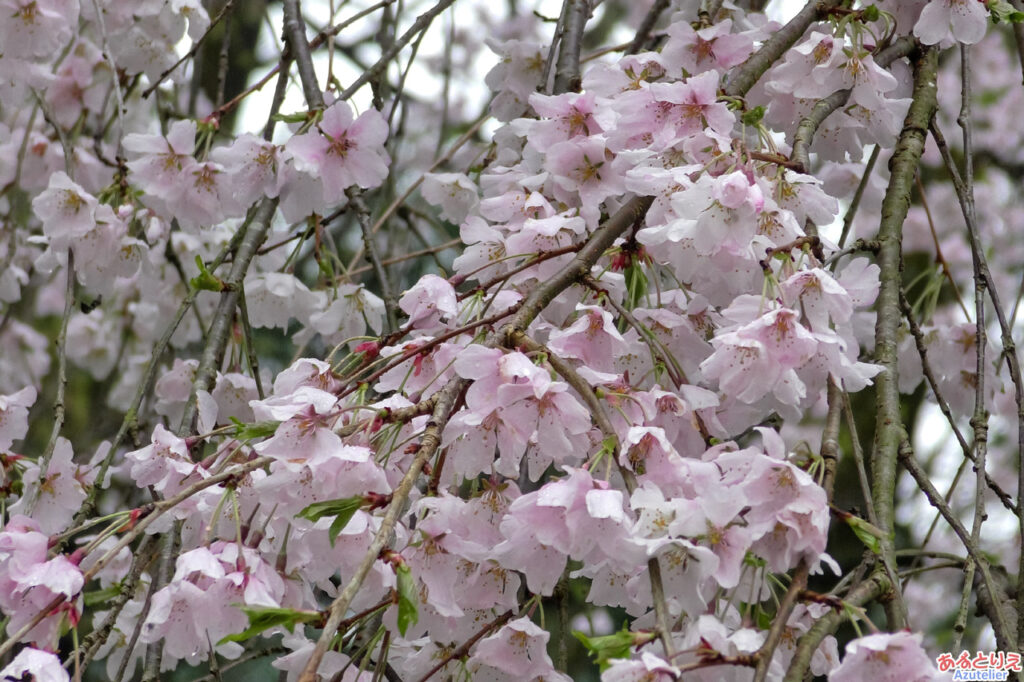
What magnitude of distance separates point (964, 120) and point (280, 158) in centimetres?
115

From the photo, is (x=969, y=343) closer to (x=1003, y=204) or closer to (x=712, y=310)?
(x=712, y=310)

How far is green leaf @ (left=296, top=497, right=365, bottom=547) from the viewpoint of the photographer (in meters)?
1.07

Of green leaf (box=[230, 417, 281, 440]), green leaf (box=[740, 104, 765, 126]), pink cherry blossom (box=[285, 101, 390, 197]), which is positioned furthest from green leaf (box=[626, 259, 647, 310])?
green leaf (box=[230, 417, 281, 440])

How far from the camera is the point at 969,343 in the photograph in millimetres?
2076

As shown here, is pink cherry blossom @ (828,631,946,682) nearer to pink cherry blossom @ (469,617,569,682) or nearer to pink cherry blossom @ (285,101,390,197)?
pink cherry blossom @ (469,617,569,682)

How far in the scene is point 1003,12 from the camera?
5.37ft

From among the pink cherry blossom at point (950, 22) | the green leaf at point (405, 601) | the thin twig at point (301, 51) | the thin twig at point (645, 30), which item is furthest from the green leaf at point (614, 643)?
the thin twig at point (645, 30)

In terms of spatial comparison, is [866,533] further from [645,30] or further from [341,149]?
[645,30]

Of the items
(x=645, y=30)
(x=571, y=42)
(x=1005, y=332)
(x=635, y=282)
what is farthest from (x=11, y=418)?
(x=1005, y=332)

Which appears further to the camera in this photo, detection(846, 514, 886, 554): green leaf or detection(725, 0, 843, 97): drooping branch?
detection(725, 0, 843, 97): drooping branch

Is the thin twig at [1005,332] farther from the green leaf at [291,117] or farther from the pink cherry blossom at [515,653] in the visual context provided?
the green leaf at [291,117]

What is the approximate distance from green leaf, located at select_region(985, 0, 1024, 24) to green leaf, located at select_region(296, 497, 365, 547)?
1245mm

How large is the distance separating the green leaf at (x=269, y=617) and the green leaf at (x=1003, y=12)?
1.36m

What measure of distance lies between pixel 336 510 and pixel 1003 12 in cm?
127
